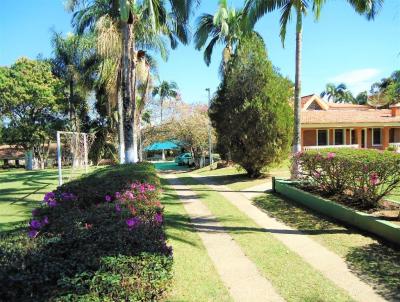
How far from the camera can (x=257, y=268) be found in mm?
5949

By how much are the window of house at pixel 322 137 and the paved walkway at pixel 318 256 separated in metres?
19.6

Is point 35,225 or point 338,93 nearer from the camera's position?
point 35,225

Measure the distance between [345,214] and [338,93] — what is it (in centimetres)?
7851

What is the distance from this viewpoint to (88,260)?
11.3ft

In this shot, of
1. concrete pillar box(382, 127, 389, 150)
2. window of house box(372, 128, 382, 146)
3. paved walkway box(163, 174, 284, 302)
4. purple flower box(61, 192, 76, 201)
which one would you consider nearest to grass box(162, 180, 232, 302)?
paved walkway box(163, 174, 284, 302)

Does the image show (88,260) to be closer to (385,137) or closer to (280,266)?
(280,266)

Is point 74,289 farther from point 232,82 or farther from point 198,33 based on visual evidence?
point 198,33

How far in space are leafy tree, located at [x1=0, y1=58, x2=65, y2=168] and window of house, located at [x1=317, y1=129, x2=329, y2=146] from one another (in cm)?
2600

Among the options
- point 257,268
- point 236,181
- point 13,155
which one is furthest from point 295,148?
point 13,155

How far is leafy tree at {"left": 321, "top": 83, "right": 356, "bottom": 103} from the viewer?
79500mm

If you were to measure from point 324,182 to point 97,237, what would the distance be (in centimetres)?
815

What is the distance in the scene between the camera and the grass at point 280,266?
193 inches

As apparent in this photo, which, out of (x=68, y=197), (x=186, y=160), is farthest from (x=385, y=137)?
(x=68, y=197)

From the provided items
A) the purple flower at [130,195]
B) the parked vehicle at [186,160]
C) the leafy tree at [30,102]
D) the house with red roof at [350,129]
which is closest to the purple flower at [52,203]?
the purple flower at [130,195]
